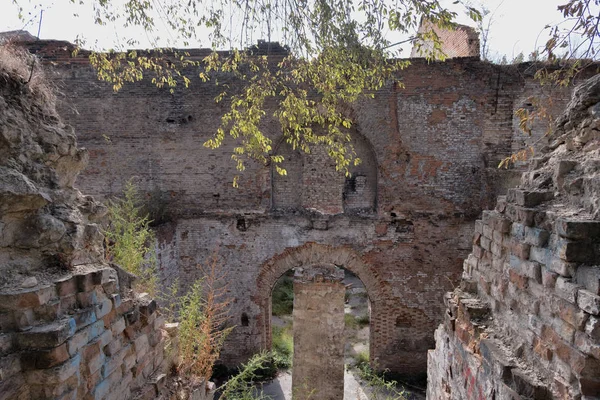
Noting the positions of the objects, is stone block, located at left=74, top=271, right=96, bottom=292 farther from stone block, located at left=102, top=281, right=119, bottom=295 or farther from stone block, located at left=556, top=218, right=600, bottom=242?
stone block, located at left=556, top=218, right=600, bottom=242

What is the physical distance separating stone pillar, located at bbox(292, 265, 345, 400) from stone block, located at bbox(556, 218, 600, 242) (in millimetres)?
5225

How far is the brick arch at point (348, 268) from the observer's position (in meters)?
7.37

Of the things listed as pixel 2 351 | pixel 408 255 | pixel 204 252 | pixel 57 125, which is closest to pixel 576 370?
pixel 2 351

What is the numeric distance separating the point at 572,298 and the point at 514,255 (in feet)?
2.18

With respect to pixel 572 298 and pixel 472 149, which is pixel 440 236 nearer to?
pixel 472 149

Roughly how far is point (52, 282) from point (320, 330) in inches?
218

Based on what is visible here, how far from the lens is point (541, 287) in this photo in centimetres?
210

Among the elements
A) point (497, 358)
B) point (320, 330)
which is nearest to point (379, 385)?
point (320, 330)

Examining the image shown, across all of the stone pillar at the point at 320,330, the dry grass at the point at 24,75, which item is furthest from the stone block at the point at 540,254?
the stone pillar at the point at 320,330

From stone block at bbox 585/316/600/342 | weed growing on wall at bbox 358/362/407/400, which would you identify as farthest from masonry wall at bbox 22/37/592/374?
stone block at bbox 585/316/600/342

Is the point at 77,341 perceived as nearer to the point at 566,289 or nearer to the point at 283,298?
the point at 566,289

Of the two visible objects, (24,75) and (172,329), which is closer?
(24,75)

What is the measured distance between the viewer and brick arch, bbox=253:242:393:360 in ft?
24.2

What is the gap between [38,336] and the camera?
1829 millimetres
